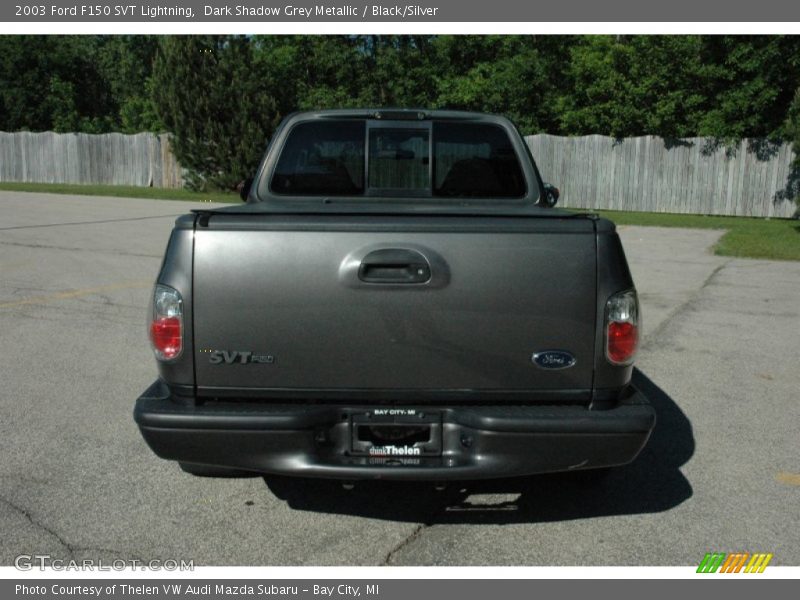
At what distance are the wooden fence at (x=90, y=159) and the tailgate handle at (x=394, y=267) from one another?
31.4 meters

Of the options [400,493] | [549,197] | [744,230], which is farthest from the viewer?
[744,230]

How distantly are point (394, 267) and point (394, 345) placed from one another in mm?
299

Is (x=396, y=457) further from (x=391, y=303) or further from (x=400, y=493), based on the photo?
(x=400, y=493)

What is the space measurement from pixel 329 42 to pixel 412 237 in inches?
1271

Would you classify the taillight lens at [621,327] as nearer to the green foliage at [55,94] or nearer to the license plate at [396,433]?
the license plate at [396,433]

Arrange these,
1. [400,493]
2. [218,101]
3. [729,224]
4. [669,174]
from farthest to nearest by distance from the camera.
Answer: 1. [218,101]
2. [669,174]
3. [729,224]
4. [400,493]

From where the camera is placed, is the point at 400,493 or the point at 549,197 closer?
the point at 400,493

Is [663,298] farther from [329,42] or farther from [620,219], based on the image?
→ [329,42]

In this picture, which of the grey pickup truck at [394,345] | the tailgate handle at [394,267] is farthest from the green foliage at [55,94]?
the tailgate handle at [394,267]

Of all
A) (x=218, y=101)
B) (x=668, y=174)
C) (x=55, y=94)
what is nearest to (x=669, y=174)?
(x=668, y=174)

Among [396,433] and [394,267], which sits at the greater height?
[394,267]

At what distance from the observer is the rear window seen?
474cm

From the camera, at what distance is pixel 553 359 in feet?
10.5

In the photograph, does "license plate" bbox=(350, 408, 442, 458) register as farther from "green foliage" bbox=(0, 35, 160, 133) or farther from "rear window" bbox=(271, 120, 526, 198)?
"green foliage" bbox=(0, 35, 160, 133)
